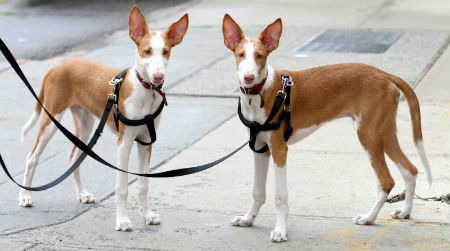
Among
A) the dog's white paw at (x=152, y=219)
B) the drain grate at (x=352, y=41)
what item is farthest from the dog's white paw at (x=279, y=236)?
the drain grate at (x=352, y=41)

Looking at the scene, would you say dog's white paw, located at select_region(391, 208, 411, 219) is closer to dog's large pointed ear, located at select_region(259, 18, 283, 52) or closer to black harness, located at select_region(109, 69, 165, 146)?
dog's large pointed ear, located at select_region(259, 18, 283, 52)

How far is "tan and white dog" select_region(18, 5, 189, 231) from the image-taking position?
644 centimetres

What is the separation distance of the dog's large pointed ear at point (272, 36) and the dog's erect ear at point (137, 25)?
2.64 ft

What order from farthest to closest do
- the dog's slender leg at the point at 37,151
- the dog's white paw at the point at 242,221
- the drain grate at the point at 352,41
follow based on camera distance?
1. the drain grate at the point at 352,41
2. the dog's slender leg at the point at 37,151
3. the dog's white paw at the point at 242,221

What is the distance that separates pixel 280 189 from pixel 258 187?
27 centimetres

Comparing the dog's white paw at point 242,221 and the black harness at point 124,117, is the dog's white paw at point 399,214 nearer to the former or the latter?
the dog's white paw at point 242,221

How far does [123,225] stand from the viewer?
22.0ft

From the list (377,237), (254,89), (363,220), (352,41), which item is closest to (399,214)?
(363,220)

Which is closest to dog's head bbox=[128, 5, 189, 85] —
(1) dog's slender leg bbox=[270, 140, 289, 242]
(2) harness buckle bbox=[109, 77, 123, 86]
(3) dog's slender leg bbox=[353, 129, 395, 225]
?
(2) harness buckle bbox=[109, 77, 123, 86]

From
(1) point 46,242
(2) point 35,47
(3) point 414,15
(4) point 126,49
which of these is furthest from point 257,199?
(3) point 414,15

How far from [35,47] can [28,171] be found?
6.92 m

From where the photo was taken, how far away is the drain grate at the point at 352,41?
13.2 m

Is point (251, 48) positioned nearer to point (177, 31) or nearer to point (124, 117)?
point (177, 31)

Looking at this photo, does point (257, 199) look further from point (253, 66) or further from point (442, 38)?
point (442, 38)
